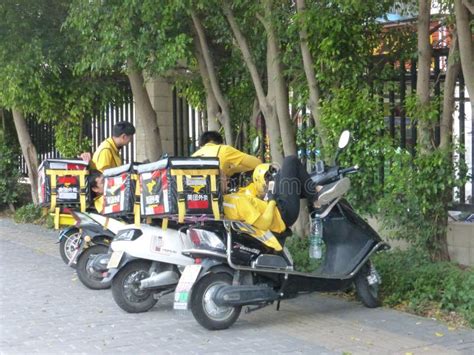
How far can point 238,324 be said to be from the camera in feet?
22.0

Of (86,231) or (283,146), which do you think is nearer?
(86,231)

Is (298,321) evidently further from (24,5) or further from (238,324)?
(24,5)

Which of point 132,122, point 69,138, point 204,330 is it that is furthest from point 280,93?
point 69,138

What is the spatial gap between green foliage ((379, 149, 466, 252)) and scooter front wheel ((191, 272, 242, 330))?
7.52 feet

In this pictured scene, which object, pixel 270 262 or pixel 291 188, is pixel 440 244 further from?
pixel 270 262

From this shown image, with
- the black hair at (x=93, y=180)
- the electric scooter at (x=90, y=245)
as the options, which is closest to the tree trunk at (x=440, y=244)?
the electric scooter at (x=90, y=245)

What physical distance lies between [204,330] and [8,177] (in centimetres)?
1090

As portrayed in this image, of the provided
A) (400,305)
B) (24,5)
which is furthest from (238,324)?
(24,5)

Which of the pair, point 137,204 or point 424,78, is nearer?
point 137,204

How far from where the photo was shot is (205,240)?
6.51m

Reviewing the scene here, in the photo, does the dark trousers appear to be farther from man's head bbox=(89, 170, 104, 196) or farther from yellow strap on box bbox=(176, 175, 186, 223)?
man's head bbox=(89, 170, 104, 196)

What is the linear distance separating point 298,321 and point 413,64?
11.8ft

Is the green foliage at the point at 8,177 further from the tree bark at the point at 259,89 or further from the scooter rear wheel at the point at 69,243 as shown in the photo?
the tree bark at the point at 259,89

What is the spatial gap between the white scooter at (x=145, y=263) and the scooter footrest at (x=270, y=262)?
0.64m
